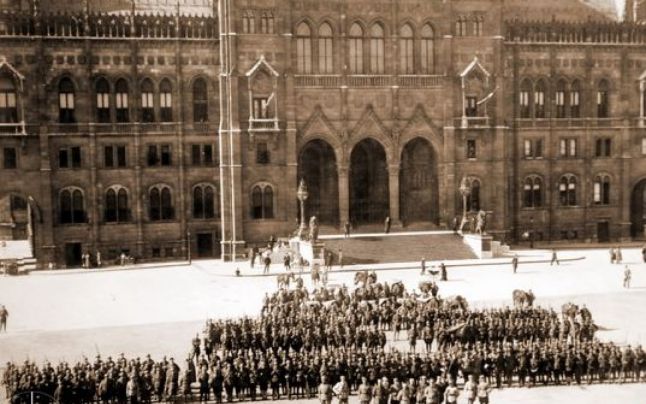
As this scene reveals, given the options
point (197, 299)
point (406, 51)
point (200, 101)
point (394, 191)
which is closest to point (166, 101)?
point (200, 101)

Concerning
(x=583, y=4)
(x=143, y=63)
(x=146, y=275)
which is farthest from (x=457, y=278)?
(x=583, y=4)

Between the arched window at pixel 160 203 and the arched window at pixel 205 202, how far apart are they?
1967 mm

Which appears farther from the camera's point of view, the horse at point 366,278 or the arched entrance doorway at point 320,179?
the arched entrance doorway at point 320,179

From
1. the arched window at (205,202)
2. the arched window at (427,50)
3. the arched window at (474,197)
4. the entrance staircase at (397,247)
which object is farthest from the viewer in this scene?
the arched window at (474,197)

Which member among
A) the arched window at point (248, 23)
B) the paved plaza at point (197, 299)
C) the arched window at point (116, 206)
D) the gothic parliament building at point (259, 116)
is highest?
the arched window at point (248, 23)

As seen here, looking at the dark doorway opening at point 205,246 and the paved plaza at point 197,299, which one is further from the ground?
the dark doorway opening at point 205,246

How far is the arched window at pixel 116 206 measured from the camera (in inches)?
2324

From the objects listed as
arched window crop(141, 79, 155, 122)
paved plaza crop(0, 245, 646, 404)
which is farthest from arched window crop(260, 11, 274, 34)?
paved plaza crop(0, 245, 646, 404)

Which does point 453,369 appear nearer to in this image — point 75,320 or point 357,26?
point 75,320

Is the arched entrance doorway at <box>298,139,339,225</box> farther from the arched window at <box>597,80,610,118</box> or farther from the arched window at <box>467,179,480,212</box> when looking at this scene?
the arched window at <box>597,80,610,118</box>

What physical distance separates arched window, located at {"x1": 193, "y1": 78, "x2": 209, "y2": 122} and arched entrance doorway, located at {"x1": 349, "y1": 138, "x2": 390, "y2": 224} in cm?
1289

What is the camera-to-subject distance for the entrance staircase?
180ft

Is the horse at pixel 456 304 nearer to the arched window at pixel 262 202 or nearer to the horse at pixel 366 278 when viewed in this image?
the horse at pixel 366 278

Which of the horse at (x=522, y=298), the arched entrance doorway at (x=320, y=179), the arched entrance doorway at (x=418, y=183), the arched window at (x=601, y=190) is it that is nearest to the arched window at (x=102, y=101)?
the arched entrance doorway at (x=320, y=179)
